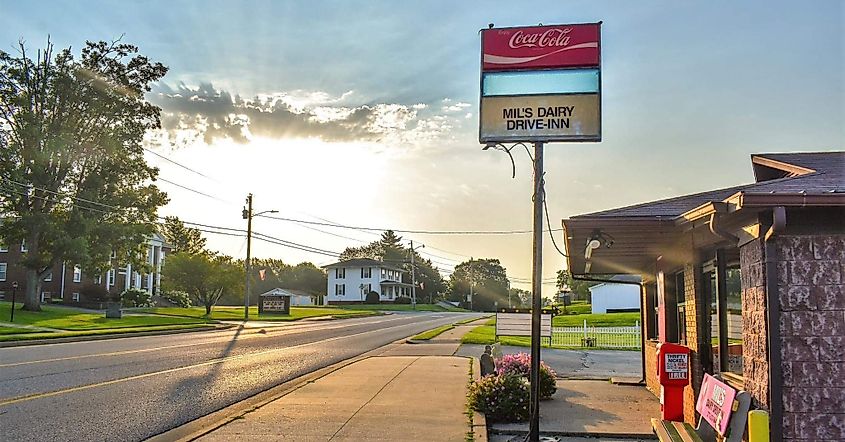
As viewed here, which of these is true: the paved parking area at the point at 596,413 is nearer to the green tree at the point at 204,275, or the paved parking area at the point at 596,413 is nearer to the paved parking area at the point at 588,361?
the paved parking area at the point at 588,361

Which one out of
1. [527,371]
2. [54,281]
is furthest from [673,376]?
[54,281]

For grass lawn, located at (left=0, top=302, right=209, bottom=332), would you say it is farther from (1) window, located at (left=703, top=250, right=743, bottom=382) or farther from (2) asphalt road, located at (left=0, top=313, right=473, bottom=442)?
(1) window, located at (left=703, top=250, right=743, bottom=382)

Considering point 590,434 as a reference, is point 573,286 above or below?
above

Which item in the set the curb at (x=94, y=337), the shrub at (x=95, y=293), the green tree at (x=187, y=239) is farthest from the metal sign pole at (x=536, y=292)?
the green tree at (x=187, y=239)

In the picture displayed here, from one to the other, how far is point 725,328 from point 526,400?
10.00 feet

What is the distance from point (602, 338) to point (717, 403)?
904 inches

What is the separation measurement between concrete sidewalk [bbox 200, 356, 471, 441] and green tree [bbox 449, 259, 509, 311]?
9771cm

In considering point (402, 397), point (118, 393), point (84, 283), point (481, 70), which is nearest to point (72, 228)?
point (84, 283)

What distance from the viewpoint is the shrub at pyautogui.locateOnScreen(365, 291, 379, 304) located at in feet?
329

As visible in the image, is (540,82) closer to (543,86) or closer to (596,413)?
(543,86)

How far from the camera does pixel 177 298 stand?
7181 cm

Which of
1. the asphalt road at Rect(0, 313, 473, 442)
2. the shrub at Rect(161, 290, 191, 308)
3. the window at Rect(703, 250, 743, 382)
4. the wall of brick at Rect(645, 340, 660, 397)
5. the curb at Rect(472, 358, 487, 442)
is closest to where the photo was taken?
the window at Rect(703, 250, 743, 382)

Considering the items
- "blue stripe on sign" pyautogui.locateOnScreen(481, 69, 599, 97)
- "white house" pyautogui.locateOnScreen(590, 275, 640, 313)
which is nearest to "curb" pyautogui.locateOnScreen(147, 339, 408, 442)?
"blue stripe on sign" pyautogui.locateOnScreen(481, 69, 599, 97)

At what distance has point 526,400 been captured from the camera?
984cm
